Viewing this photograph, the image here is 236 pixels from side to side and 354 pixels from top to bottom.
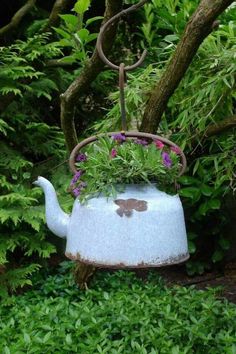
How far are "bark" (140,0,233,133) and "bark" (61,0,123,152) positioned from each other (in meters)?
0.25

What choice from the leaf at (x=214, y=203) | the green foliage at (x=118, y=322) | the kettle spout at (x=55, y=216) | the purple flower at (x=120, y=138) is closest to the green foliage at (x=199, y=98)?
the leaf at (x=214, y=203)

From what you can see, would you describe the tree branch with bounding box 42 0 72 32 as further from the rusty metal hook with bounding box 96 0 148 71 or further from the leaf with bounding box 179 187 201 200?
the rusty metal hook with bounding box 96 0 148 71

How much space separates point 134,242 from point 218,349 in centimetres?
115

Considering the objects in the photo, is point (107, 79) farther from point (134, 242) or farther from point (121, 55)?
point (134, 242)

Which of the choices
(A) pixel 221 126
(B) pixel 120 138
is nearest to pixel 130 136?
(B) pixel 120 138

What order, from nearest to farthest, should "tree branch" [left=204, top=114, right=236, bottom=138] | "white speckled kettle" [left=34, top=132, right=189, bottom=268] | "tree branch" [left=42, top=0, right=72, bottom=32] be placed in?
"white speckled kettle" [left=34, top=132, right=189, bottom=268] → "tree branch" [left=204, top=114, right=236, bottom=138] → "tree branch" [left=42, top=0, right=72, bottom=32]

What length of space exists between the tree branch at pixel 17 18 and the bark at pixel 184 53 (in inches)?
67.7

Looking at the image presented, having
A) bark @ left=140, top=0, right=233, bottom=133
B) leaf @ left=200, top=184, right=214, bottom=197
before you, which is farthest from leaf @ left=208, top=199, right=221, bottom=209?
bark @ left=140, top=0, right=233, bottom=133

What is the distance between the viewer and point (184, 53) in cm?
196

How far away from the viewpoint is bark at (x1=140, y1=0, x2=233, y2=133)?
1748 millimetres

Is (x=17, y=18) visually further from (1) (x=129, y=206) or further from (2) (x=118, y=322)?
(1) (x=129, y=206)

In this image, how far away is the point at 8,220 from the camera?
3.13 metres

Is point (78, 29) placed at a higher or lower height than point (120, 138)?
higher

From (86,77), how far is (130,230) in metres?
1.01
